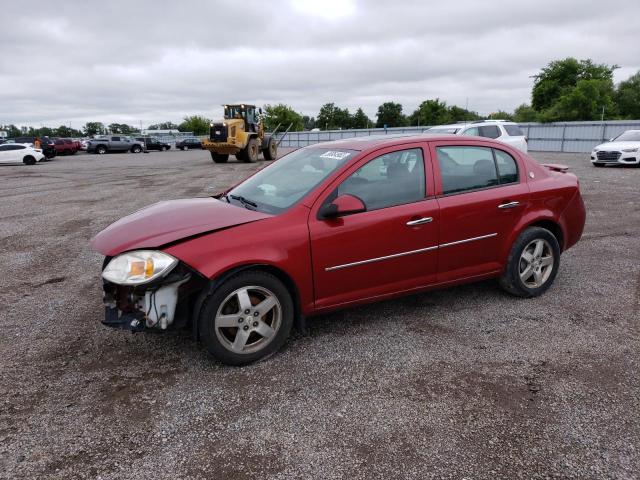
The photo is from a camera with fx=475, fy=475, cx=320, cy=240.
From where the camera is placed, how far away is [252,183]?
4402 mm

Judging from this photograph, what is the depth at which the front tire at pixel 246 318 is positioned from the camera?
126 inches

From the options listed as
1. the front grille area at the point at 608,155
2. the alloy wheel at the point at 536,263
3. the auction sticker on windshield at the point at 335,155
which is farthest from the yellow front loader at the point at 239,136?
the alloy wheel at the point at 536,263

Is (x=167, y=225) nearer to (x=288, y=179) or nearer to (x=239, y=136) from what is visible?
(x=288, y=179)

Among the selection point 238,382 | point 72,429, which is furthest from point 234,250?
point 72,429

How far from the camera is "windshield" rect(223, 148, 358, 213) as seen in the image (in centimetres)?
371

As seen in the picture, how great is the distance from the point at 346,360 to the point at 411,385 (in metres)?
0.54

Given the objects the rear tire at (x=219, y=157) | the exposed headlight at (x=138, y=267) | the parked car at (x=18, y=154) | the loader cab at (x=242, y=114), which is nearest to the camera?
the exposed headlight at (x=138, y=267)

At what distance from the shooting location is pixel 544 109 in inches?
2817

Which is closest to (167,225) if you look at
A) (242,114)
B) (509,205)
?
(509,205)

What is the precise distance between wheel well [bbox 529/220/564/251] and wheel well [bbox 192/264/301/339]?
2472 mm

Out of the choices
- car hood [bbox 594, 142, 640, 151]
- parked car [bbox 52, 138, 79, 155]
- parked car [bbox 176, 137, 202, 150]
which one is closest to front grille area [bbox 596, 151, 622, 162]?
car hood [bbox 594, 142, 640, 151]

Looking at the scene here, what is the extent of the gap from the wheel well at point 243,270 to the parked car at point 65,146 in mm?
42975

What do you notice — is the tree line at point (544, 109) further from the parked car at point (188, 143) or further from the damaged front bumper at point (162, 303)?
the damaged front bumper at point (162, 303)

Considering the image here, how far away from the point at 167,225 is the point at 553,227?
3.62 m
